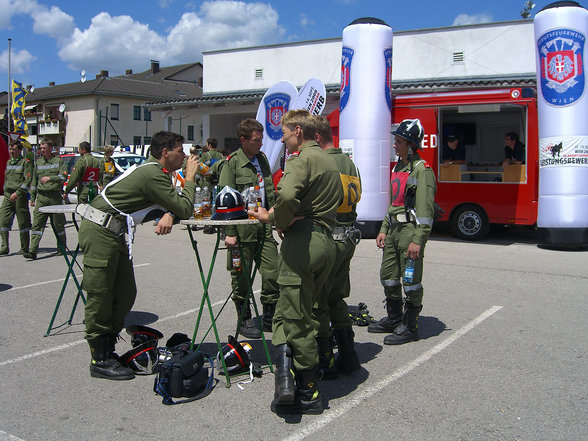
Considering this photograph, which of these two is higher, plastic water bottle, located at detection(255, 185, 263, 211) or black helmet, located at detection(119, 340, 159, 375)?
plastic water bottle, located at detection(255, 185, 263, 211)

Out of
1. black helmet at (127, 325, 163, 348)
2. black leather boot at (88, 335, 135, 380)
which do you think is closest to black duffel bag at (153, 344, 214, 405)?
black leather boot at (88, 335, 135, 380)

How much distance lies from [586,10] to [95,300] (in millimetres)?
10338

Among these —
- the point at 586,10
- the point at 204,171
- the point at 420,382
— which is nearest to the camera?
the point at 420,382

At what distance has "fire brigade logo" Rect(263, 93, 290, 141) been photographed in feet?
33.3

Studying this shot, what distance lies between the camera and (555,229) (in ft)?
35.9

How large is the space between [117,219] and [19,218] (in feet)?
23.1

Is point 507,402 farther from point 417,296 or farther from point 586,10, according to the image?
point 586,10

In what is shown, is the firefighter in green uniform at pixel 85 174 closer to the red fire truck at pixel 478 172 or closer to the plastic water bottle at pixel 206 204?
the red fire truck at pixel 478 172

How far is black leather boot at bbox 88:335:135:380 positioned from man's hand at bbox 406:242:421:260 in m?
2.61

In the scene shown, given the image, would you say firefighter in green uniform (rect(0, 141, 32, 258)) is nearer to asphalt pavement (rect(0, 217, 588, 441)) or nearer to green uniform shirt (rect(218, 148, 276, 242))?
asphalt pavement (rect(0, 217, 588, 441))

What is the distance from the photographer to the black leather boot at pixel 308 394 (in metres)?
4.01

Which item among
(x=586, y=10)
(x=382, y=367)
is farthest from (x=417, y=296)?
(x=586, y=10)

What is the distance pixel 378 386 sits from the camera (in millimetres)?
4535

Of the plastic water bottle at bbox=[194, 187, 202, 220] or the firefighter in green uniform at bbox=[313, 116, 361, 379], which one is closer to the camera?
the firefighter in green uniform at bbox=[313, 116, 361, 379]
